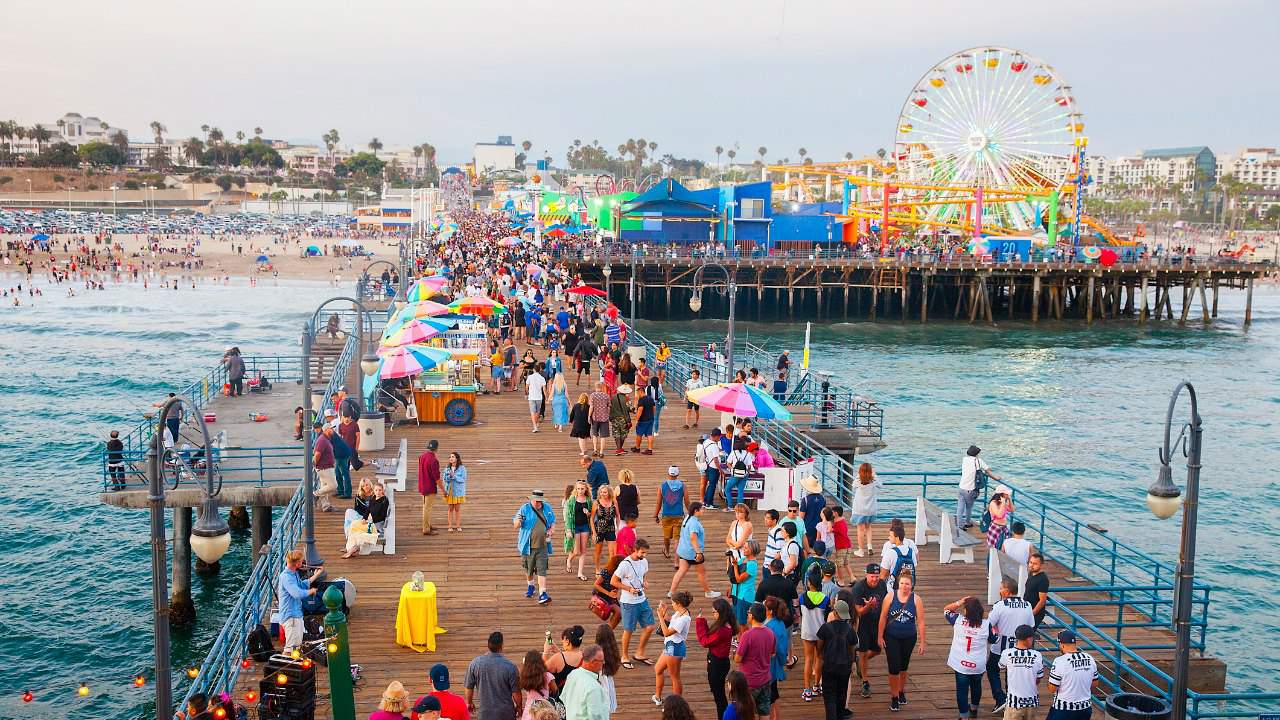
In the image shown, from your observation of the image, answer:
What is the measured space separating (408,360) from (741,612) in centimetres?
907

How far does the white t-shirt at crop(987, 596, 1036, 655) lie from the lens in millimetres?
9602

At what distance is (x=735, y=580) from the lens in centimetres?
1077

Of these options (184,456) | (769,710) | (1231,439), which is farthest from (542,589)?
(1231,439)

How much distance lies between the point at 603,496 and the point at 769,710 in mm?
3971

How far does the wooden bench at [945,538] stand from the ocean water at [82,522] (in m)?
11.2

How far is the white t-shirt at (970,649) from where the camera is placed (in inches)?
372

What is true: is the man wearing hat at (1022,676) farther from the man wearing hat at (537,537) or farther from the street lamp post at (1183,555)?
the man wearing hat at (537,537)

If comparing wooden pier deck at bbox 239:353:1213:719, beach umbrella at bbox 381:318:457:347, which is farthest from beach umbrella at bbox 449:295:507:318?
wooden pier deck at bbox 239:353:1213:719

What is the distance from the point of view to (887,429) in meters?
36.7

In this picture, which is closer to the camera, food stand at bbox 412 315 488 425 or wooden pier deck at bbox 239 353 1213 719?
wooden pier deck at bbox 239 353 1213 719

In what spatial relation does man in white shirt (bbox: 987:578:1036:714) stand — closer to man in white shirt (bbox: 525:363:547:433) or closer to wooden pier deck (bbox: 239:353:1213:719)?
wooden pier deck (bbox: 239:353:1213:719)

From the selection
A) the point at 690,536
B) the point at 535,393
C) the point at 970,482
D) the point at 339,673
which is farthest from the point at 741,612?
the point at 535,393

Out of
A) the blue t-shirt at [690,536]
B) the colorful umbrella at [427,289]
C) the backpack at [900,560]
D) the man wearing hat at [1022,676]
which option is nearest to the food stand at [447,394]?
the colorful umbrella at [427,289]

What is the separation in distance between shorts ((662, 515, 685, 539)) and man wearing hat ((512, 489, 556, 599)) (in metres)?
1.83
